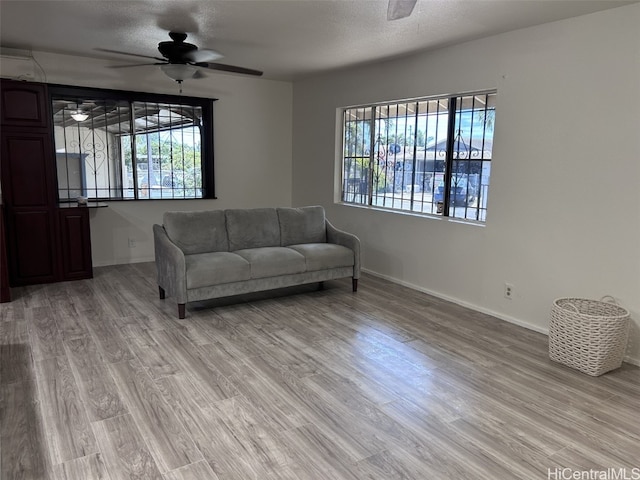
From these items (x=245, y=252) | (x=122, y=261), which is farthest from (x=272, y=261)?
(x=122, y=261)

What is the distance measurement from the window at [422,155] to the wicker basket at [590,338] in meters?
1.43

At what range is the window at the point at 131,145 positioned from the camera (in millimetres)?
5426

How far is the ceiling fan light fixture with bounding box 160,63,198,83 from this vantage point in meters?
3.90

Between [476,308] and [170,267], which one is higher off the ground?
[170,267]

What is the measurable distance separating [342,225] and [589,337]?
351 centimetres

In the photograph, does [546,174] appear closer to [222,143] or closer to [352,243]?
[352,243]

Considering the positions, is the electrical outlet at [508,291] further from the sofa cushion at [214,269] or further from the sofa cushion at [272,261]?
the sofa cushion at [214,269]

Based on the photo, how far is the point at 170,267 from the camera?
4.07m

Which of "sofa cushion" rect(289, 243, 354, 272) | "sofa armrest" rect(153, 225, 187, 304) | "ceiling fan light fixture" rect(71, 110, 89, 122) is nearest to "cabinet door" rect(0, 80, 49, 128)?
"ceiling fan light fixture" rect(71, 110, 89, 122)

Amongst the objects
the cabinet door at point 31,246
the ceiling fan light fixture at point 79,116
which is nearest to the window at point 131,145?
the ceiling fan light fixture at point 79,116

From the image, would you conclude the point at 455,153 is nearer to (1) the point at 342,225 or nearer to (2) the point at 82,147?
(1) the point at 342,225

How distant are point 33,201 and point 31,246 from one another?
48 centimetres

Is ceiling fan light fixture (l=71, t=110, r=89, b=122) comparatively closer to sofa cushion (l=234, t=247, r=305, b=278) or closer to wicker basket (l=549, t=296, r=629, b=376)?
sofa cushion (l=234, t=247, r=305, b=278)

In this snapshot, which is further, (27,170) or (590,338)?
(27,170)
